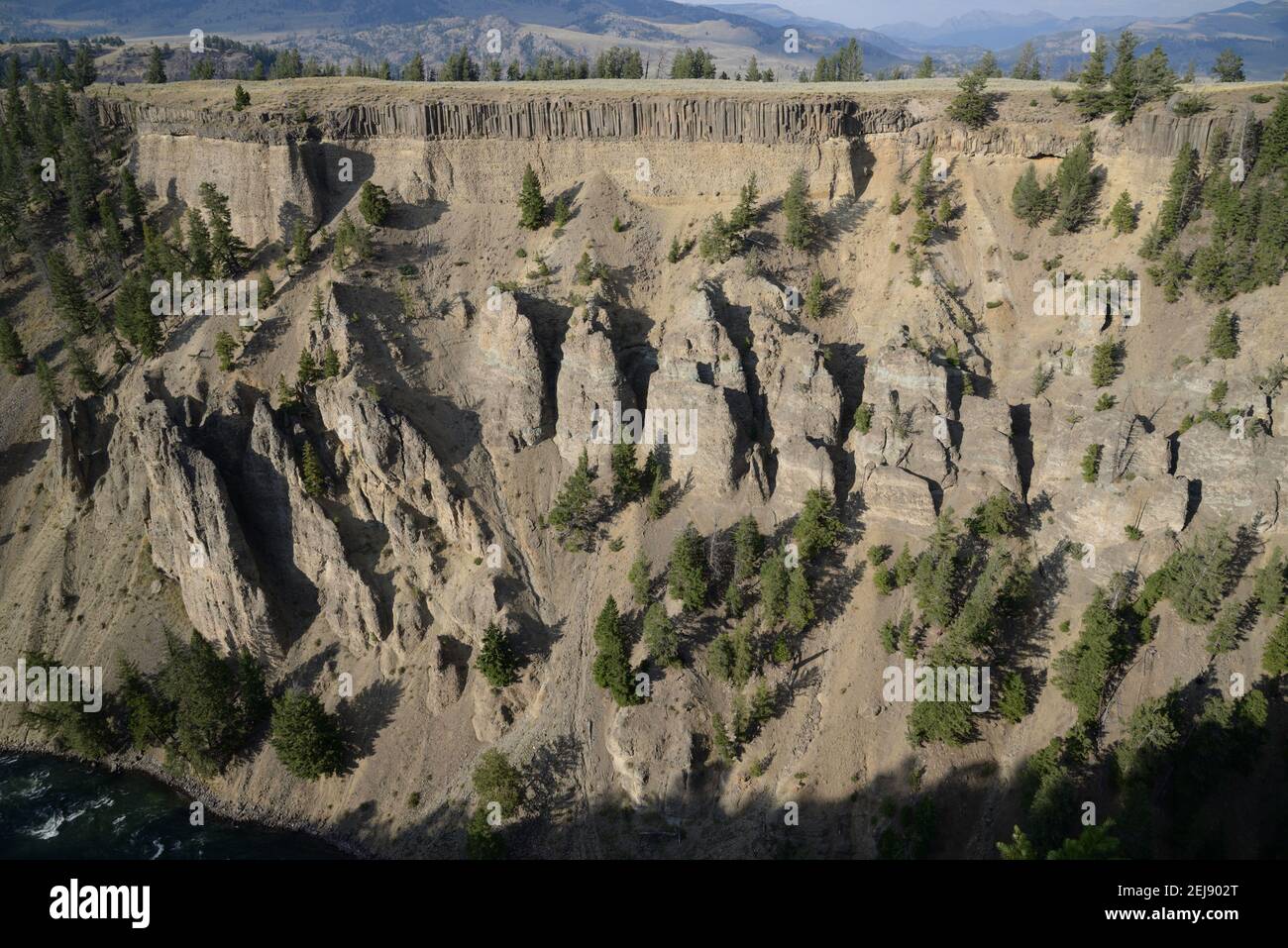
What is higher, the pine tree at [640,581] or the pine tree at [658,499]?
the pine tree at [658,499]

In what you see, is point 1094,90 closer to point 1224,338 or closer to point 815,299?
point 1224,338

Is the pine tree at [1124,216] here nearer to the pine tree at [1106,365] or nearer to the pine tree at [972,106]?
the pine tree at [1106,365]

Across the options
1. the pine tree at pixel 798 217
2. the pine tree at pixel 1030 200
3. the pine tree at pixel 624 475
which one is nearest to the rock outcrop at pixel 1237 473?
the pine tree at pixel 1030 200

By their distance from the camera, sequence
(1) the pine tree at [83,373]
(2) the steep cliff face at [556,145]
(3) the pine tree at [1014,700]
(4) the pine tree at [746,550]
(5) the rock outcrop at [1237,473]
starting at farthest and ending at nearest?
(2) the steep cliff face at [556,145]
(1) the pine tree at [83,373]
(4) the pine tree at [746,550]
(5) the rock outcrop at [1237,473]
(3) the pine tree at [1014,700]

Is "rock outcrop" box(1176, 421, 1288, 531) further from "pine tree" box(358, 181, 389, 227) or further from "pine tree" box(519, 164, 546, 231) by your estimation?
"pine tree" box(358, 181, 389, 227)

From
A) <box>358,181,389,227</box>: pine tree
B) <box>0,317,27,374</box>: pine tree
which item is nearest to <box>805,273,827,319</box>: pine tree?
<box>358,181,389,227</box>: pine tree

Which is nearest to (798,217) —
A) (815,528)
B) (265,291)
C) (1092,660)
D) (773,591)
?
(815,528)
